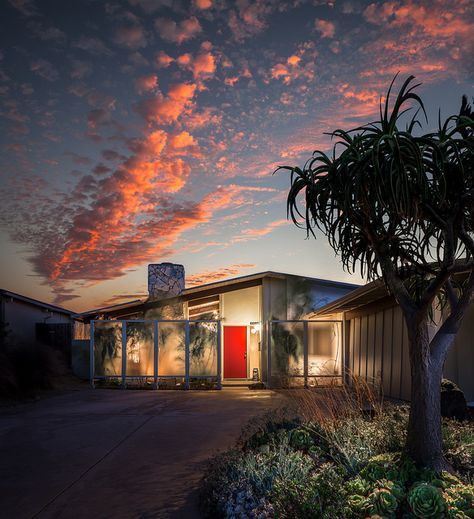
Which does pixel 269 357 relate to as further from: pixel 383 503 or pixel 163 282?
pixel 383 503

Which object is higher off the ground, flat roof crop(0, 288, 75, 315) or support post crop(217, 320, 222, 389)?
flat roof crop(0, 288, 75, 315)

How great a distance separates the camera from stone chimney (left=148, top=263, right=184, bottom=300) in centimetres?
1778

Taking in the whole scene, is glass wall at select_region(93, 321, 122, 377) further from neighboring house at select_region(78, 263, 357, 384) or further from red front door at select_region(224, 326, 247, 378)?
red front door at select_region(224, 326, 247, 378)

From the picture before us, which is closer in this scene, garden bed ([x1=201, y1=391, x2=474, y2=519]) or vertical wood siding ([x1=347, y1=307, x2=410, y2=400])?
garden bed ([x1=201, y1=391, x2=474, y2=519])

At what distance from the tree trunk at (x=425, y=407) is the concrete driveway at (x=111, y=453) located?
6.80 feet

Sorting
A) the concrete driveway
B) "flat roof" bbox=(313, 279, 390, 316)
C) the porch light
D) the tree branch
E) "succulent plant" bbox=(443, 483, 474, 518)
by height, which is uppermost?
"flat roof" bbox=(313, 279, 390, 316)

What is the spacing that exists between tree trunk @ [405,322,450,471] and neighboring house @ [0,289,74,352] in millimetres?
19916

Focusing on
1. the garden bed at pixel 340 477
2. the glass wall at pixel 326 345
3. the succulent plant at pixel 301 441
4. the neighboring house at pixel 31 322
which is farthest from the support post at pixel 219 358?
the succulent plant at pixel 301 441

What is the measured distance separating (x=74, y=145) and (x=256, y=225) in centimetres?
449

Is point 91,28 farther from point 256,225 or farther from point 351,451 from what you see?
point 351,451

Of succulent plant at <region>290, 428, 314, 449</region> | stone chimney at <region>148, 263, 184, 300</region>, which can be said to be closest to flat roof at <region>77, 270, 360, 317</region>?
stone chimney at <region>148, 263, 184, 300</region>

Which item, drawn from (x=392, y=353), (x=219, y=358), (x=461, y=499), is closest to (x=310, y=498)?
(x=461, y=499)

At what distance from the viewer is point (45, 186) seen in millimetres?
11539

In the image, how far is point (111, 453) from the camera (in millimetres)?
6613
